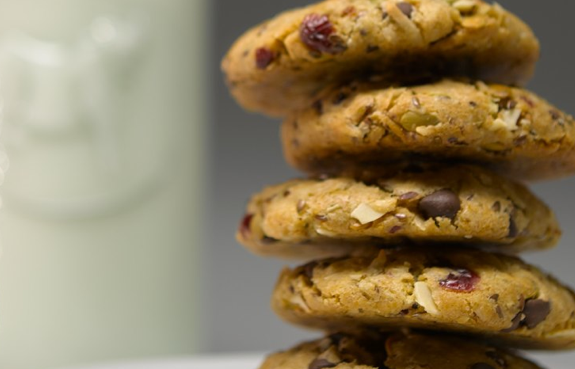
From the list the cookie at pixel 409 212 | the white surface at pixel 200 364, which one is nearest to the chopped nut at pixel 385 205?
the cookie at pixel 409 212

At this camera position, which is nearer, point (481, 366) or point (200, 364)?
point (481, 366)

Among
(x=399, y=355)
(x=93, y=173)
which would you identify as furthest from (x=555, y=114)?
(x=93, y=173)

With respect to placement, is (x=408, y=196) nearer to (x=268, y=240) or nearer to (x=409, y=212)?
(x=409, y=212)

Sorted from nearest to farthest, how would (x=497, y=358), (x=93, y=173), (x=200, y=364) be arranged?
(x=497, y=358) → (x=200, y=364) → (x=93, y=173)

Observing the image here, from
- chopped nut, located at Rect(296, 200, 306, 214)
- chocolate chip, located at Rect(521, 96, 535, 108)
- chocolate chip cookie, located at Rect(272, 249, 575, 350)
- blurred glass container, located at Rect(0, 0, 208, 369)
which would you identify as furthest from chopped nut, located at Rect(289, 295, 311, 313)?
blurred glass container, located at Rect(0, 0, 208, 369)

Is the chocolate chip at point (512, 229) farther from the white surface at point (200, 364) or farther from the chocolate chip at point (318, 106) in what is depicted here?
the white surface at point (200, 364)

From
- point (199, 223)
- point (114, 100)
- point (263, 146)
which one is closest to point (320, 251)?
point (114, 100)

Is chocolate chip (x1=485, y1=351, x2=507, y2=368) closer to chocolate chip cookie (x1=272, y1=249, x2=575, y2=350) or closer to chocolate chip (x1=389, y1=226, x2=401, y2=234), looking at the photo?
chocolate chip cookie (x1=272, y1=249, x2=575, y2=350)
